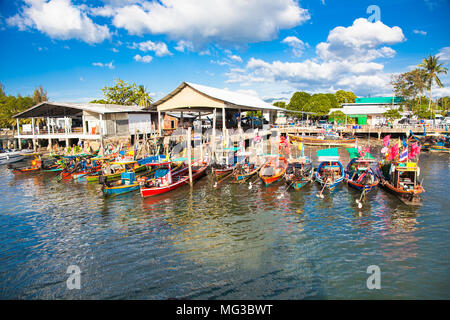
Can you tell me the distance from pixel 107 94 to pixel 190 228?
52.4m

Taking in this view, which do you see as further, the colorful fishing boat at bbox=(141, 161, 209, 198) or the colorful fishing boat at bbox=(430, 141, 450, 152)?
the colorful fishing boat at bbox=(430, 141, 450, 152)

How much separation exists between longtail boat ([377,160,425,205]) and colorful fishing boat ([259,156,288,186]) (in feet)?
26.8

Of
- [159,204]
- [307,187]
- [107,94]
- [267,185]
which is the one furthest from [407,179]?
[107,94]

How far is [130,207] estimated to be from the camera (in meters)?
18.6

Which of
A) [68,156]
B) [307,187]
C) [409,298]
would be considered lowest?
[409,298]

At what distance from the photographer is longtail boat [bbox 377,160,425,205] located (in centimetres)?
1792

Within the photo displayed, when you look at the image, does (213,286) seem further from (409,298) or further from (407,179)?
(407,179)

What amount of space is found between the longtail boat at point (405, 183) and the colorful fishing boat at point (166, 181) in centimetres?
1593

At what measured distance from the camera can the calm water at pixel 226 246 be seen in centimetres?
985

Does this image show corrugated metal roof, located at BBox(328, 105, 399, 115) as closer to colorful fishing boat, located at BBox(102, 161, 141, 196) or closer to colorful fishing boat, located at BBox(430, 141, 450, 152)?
colorful fishing boat, located at BBox(430, 141, 450, 152)

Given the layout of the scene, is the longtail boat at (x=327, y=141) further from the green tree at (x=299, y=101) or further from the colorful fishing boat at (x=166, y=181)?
the colorful fishing boat at (x=166, y=181)

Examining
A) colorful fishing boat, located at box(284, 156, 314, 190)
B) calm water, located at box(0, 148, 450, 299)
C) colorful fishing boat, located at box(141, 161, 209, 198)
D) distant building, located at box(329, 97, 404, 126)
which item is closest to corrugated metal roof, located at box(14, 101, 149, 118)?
colorful fishing boat, located at box(141, 161, 209, 198)

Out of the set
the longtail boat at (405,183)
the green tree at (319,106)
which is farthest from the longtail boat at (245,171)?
the green tree at (319,106)

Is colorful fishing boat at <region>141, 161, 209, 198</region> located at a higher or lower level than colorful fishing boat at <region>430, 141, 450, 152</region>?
lower
